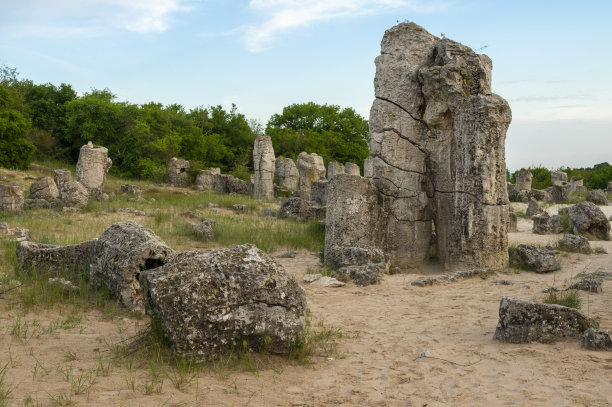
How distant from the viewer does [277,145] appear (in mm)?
44312

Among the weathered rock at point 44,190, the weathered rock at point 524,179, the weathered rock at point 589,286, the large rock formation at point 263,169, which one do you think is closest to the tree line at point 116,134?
the large rock formation at point 263,169

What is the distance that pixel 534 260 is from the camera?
8.89 meters

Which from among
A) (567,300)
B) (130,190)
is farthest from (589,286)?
(130,190)

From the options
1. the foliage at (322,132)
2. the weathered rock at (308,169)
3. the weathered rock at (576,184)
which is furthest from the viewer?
the foliage at (322,132)

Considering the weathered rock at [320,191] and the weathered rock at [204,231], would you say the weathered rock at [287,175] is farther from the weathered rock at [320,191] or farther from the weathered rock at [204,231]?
the weathered rock at [204,231]

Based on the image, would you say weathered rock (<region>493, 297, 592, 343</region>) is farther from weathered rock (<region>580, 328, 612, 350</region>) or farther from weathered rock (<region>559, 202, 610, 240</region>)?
weathered rock (<region>559, 202, 610, 240</region>)

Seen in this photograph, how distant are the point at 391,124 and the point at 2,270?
707 cm

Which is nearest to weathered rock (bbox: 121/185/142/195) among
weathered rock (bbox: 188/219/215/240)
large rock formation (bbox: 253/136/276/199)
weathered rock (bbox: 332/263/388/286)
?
large rock formation (bbox: 253/136/276/199)

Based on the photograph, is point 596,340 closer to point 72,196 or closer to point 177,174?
point 72,196

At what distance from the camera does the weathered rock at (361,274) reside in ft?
26.3

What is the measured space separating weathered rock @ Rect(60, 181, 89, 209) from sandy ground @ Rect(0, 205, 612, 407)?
1124cm

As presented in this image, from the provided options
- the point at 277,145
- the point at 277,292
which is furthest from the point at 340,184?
the point at 277,145

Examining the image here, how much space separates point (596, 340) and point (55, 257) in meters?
6.61

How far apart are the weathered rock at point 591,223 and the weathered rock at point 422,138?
5.02 metres
